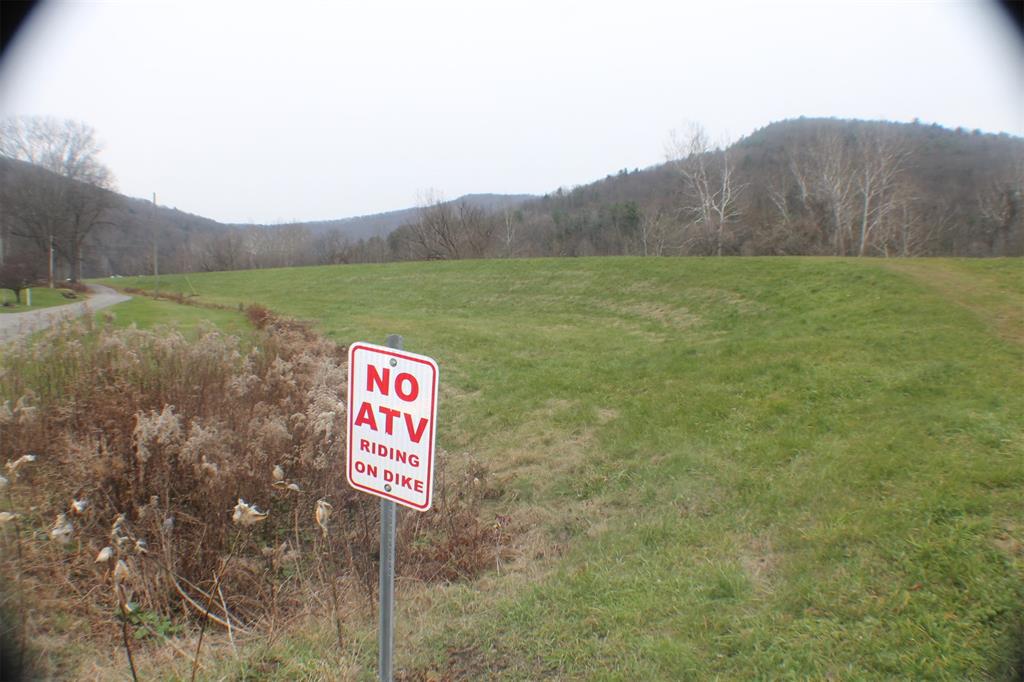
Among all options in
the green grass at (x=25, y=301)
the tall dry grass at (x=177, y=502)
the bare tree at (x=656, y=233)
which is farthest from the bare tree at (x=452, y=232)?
the tall dry grass at (x=177, y=502)

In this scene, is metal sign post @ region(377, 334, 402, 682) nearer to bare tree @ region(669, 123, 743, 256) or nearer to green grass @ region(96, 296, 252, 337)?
green grass @ region(96, 296, 252, 337)

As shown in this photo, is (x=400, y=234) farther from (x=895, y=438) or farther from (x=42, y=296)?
(x=895, y=438)

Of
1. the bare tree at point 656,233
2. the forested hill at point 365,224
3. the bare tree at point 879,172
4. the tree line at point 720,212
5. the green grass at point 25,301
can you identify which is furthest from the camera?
the forested hill at point 365,224

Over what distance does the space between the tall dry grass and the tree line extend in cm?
651

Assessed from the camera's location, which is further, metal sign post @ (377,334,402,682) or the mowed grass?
the mowed grass

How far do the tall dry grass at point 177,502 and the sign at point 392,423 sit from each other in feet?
3.71

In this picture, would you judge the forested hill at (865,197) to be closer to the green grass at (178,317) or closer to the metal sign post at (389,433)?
the green grass at (178,317)

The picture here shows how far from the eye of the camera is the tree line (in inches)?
942

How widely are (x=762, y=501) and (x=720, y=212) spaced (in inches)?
1622

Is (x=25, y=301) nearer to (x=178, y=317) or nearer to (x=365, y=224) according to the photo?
(x=178, y=317)

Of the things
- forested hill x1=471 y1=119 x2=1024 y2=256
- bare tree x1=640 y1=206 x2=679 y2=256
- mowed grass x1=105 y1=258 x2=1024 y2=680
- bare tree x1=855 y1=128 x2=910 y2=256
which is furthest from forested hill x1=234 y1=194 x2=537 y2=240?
mowed grass x1=105 y1=258 x2=1024 y2=680

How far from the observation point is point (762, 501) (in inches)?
187

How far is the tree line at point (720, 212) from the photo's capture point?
23.9 metres

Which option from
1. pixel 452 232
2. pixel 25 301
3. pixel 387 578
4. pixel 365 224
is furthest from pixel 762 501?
pixel 365 224
